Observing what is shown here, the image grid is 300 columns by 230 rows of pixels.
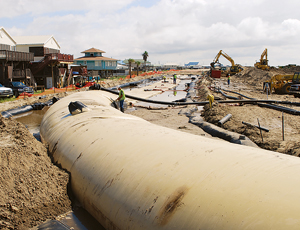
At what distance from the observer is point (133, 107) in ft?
59.7

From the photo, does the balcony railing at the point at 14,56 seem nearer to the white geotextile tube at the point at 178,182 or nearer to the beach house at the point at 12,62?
the beach house at the point at 12,62

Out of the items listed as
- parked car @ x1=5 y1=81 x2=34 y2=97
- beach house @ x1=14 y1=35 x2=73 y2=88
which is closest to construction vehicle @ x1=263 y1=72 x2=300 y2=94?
parked car @ x1=5 y1=81 x2=34 y2=97

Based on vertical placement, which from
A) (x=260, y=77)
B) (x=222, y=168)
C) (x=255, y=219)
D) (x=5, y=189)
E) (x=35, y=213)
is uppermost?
(x=260, y=77)

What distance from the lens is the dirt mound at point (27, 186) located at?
4.02m

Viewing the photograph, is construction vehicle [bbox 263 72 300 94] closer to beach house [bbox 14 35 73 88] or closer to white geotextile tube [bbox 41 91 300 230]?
white geotextile tube [bbox 41 91 300 230]

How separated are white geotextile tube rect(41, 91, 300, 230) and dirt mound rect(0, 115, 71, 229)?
350 mm

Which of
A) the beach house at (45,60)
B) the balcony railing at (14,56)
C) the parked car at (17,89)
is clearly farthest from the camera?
the beach house at (45,60)

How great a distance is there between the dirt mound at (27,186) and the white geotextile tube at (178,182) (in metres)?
0.35

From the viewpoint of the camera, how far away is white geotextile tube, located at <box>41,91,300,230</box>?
269cm

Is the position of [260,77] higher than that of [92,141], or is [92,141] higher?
[260,77]

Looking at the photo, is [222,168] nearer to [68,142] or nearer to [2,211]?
[2,211]

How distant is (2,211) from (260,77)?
5103cm

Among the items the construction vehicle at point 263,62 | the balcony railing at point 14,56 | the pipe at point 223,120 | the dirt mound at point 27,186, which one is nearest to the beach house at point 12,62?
the balcony railing at point 14,56

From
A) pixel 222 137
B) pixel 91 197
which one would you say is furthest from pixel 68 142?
pixel 222 137
